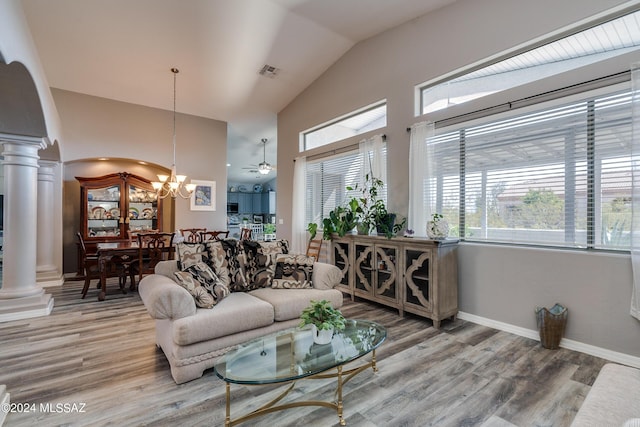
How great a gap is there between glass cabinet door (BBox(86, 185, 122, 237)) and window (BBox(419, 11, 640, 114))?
5939 millimetres

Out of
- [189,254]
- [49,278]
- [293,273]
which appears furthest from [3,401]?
[49,278]

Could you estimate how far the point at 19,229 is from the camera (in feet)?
12.6

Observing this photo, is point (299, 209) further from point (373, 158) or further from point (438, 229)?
point (438, 229)

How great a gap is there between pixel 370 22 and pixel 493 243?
3.39 meters

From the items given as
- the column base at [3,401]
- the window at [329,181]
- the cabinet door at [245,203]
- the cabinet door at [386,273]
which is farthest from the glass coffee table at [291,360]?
the cabinet door at [245,203]

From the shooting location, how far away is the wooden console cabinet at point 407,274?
344 centimetres

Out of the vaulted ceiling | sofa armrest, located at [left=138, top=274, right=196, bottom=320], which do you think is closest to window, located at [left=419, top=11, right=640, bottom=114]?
the vaulted ceiling

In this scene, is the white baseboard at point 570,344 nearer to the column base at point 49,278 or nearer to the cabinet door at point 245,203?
the column base at point 49,278

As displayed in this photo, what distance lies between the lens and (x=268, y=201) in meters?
13.9

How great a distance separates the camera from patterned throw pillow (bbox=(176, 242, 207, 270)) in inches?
115

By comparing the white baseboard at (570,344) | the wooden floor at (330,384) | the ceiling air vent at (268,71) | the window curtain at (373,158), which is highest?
the ceiling air vent at (268,71)

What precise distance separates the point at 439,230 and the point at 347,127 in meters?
2.64

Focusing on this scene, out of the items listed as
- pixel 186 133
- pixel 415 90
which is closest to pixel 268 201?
pixel 186 133

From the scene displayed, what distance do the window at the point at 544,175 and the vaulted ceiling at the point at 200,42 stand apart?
5.94ft
